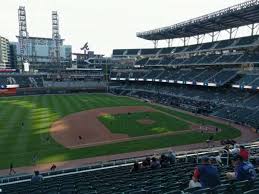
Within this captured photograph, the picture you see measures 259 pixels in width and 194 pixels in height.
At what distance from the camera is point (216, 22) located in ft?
198

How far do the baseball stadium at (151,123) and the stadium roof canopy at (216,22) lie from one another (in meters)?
0.22

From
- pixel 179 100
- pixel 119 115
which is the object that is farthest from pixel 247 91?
pixel 119 115

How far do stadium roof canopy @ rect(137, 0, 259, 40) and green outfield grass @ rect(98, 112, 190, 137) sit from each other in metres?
23.0

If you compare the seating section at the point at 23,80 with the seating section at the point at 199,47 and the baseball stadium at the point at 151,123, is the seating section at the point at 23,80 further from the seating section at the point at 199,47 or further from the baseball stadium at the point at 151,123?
the seating section at the point at 199,47

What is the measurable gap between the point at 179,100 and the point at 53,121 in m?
32.1

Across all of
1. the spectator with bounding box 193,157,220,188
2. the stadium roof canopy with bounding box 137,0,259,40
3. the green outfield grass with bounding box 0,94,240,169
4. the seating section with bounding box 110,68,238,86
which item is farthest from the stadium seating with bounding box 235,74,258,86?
the spectator with bounding box 193,157,220,188

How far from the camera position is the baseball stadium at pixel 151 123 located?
10984 millimetres

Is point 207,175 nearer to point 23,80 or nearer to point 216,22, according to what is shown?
point 216,22

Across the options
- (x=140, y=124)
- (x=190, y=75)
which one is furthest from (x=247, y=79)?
(x=140, y=124)

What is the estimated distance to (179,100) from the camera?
215ft

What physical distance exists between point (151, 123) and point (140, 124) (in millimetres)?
1906

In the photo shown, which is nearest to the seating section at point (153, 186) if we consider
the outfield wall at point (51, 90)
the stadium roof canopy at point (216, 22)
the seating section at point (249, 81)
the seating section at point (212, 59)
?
the seating section at point (249, 81)

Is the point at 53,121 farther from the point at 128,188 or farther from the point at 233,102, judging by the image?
the point at 128,188

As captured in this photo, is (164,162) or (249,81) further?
(249,81)
